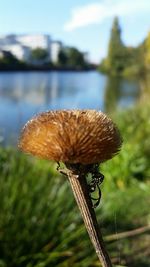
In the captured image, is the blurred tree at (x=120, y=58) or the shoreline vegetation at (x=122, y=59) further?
the blurred tree at (x=120, y=58)

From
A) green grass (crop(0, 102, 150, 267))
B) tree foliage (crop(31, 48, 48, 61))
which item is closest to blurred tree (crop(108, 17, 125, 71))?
tree foliage (crop(31, 48, 48, 61))

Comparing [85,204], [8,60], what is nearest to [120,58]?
[8,60]

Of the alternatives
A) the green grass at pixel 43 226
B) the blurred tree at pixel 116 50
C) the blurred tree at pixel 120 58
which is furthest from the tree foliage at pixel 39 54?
the green grass at pixel 43 226

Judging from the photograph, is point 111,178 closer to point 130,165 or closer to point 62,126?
point 130,165

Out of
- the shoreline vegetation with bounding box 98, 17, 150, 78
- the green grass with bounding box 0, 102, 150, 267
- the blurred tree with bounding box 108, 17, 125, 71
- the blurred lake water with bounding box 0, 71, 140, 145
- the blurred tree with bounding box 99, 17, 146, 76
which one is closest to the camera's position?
the green grass with bounding box 0, 102, 150, 267

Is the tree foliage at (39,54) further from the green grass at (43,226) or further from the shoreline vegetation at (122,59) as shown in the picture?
the green grass at (43,226)

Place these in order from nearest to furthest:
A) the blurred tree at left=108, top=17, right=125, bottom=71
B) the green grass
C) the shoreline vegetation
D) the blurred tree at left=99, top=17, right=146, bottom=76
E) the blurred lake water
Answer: the green grass → the blurred lake water → the shoreline vegetation → the blurred tree at left=99, top=17, right=146, bottom=76 → the blurred tree at left=108, top=17, right=125, bottom=71

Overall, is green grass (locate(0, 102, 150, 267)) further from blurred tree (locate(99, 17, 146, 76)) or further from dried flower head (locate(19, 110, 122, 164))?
blurred tree (locate(99, 17, 146, 76))
